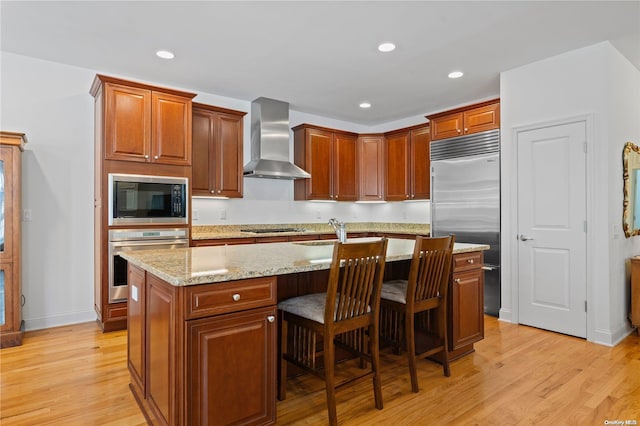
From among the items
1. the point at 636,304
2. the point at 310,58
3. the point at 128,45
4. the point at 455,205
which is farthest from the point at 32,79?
the point at 636,304

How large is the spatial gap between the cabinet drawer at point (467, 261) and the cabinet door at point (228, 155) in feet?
9.44

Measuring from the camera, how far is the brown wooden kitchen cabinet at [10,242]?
3.17m

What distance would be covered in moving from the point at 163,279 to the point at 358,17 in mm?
2385

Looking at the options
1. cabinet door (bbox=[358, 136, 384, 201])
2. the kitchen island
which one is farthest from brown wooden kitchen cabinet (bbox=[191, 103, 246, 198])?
the kitchen island

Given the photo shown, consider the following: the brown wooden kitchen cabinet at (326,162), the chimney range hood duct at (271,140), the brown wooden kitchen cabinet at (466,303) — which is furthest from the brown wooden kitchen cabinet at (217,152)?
the brown wooden kitchen cabinet at (466,303)

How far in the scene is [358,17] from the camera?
289 cm

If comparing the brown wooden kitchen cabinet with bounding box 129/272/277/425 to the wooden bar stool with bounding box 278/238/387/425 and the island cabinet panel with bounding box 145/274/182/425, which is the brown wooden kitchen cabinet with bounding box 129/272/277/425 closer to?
the island cabinet panel with bounding box 145/274/182/425

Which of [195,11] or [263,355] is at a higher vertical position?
[195,11]

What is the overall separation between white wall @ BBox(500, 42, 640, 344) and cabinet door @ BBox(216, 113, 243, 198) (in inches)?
127

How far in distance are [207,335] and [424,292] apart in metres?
1.49

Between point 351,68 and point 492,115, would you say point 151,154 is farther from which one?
point 492,115

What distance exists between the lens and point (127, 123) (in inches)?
145

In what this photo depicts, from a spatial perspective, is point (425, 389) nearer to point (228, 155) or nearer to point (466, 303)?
point (466, 303)

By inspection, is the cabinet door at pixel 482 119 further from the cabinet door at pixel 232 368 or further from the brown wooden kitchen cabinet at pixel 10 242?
the brown wooden kitchen cabinet at pixel 10 242
